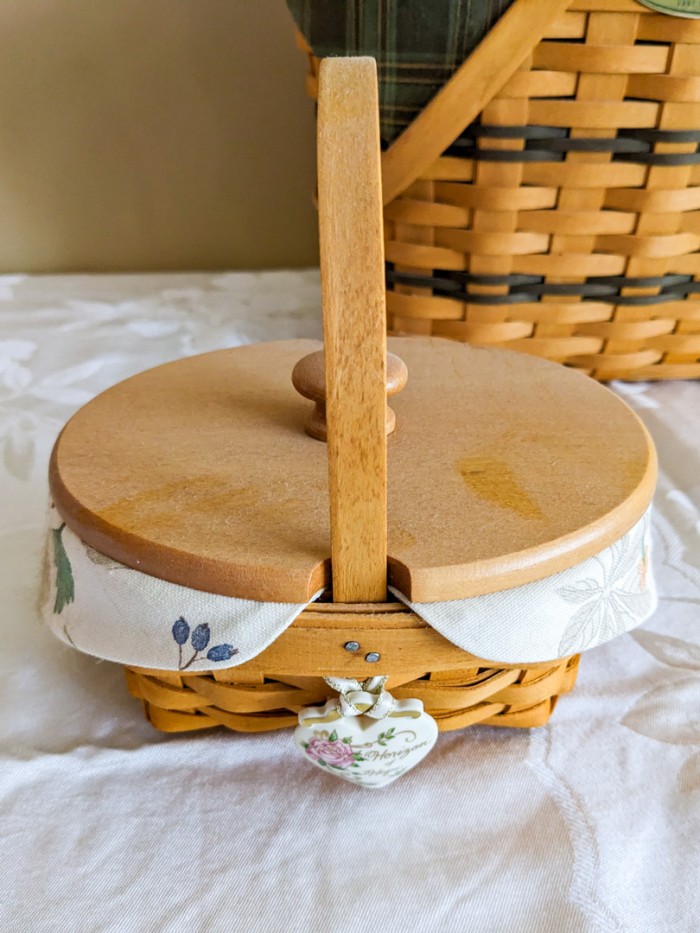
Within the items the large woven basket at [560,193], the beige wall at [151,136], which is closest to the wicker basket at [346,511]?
the large woven basket at [560,193]

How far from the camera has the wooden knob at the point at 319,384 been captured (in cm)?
40

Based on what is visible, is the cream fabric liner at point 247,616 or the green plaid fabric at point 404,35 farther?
the green plaid fabric at point 404,35

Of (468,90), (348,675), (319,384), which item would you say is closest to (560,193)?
(468,90)

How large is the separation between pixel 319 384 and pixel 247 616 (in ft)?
0.44

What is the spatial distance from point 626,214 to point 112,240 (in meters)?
0.64

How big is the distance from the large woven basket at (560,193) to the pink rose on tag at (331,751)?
42 cm

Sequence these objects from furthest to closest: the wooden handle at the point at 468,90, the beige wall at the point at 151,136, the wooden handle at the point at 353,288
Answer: the beige wall at the point at 151,136
the wooden handle at the point at 468,90
the wooden handle at the point at 353,288

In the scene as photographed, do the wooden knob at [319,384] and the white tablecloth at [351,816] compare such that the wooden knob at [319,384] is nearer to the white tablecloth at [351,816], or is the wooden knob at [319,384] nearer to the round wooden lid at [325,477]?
the round wooden lid at [325,477]

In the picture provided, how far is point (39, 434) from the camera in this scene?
0.69 metres

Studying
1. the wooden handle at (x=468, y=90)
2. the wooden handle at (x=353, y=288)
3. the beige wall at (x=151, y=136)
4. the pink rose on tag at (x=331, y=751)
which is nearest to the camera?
the wooden handle at (x=353, y=288)

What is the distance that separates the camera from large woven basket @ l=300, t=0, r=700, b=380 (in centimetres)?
54

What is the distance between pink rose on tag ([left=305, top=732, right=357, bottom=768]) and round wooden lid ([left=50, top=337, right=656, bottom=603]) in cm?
8

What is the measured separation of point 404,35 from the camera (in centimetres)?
53

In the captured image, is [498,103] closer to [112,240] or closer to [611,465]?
[611,465]
